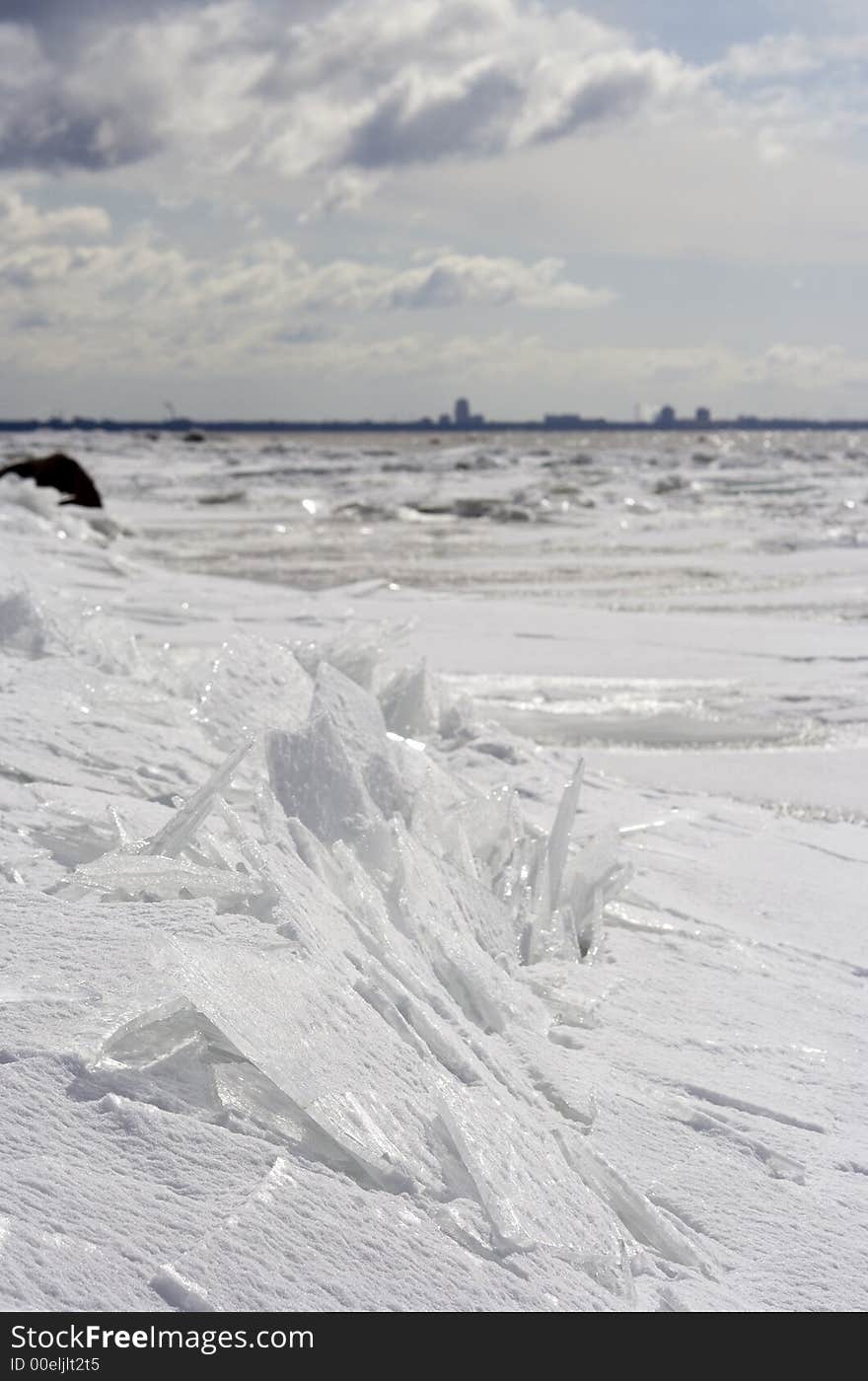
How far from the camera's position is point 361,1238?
1756mm

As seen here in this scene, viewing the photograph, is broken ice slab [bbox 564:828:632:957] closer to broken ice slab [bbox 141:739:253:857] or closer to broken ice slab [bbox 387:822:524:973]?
broken ice slab [bbox 387:822:524:973]

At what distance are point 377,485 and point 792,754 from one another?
22033 millimetres

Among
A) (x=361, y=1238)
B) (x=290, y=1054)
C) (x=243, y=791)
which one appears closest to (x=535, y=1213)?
(x=361, y=1238)

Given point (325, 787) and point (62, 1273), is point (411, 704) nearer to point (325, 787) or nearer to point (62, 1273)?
point (325, 787)

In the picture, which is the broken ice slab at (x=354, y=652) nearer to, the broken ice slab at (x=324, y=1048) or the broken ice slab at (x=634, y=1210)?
the broken ice slab at (x=324, y=1048)

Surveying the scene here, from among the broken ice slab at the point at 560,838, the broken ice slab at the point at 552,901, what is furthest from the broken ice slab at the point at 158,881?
the broken ice slab at the point at 560,838

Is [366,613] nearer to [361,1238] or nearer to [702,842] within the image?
[702,842]

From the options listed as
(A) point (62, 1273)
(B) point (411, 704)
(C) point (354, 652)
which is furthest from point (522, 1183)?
(C) point (354, 652)

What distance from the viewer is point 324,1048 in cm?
204

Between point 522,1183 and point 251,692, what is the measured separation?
8.78 feet

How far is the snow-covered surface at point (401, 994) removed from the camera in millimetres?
1762

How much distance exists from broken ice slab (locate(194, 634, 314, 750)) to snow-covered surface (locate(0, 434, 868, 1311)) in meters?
0.02

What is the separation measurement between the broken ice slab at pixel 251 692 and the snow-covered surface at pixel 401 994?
0.02 meters

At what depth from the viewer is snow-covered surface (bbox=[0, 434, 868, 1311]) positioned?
5.78 ft
